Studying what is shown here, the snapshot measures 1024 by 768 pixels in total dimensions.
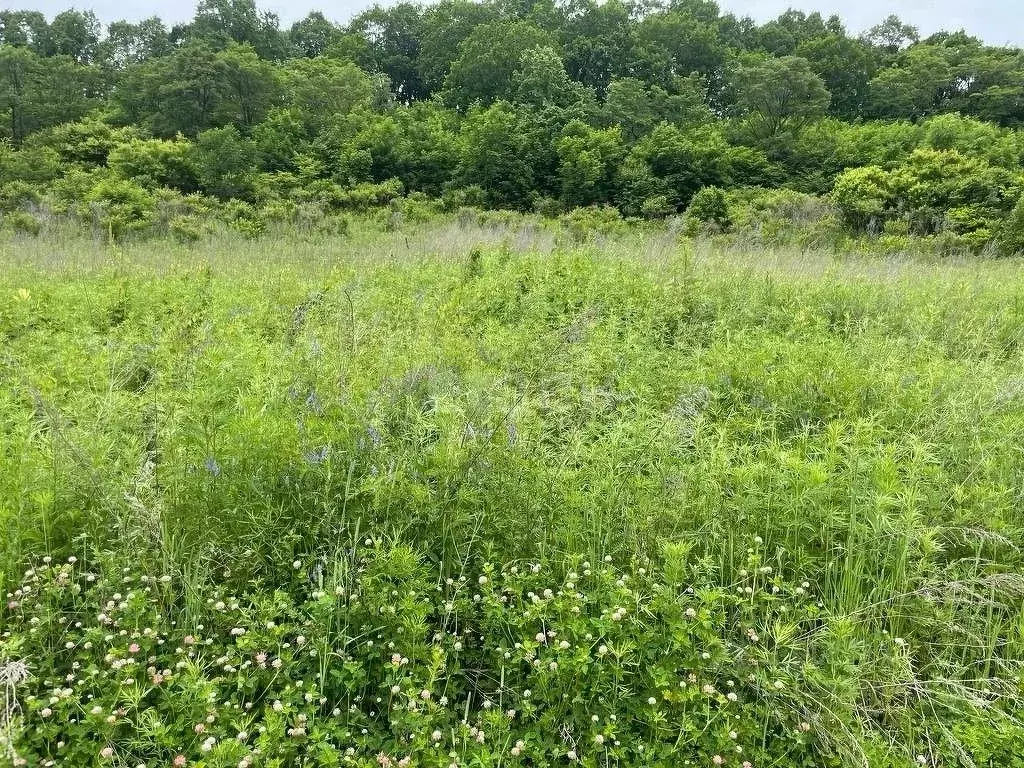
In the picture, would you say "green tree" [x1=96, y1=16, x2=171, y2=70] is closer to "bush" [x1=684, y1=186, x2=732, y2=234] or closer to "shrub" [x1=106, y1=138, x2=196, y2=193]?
"shrub" [x1=106, y1=138, x2=196, y2=193]

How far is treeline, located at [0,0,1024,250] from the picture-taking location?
53.3 ft

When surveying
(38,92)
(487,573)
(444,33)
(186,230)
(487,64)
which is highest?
(444,33)

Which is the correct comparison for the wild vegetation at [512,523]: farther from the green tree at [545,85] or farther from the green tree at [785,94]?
the green tree at [545,85]

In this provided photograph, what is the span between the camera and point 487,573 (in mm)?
1981

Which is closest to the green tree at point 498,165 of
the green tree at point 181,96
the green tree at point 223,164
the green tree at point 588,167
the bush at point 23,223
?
the green tree at point 588,167

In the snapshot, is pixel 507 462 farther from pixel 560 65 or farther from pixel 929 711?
pixel 560 65

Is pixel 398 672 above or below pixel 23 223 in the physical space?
below

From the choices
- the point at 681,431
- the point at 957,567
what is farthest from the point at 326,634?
the point at 957,567

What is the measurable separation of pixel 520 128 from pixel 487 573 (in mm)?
24481

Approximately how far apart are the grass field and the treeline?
11268 mm

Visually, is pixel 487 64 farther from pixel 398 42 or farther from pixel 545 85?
pixel 398 42

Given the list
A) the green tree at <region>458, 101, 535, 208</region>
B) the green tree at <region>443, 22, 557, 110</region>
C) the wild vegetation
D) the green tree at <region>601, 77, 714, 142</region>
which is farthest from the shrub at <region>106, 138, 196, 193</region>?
the green tree at <region>443, 22, 557, 110</region>

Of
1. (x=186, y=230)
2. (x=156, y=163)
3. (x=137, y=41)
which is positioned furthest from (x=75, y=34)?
(x=186, y=230)

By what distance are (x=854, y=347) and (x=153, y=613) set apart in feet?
15.3
